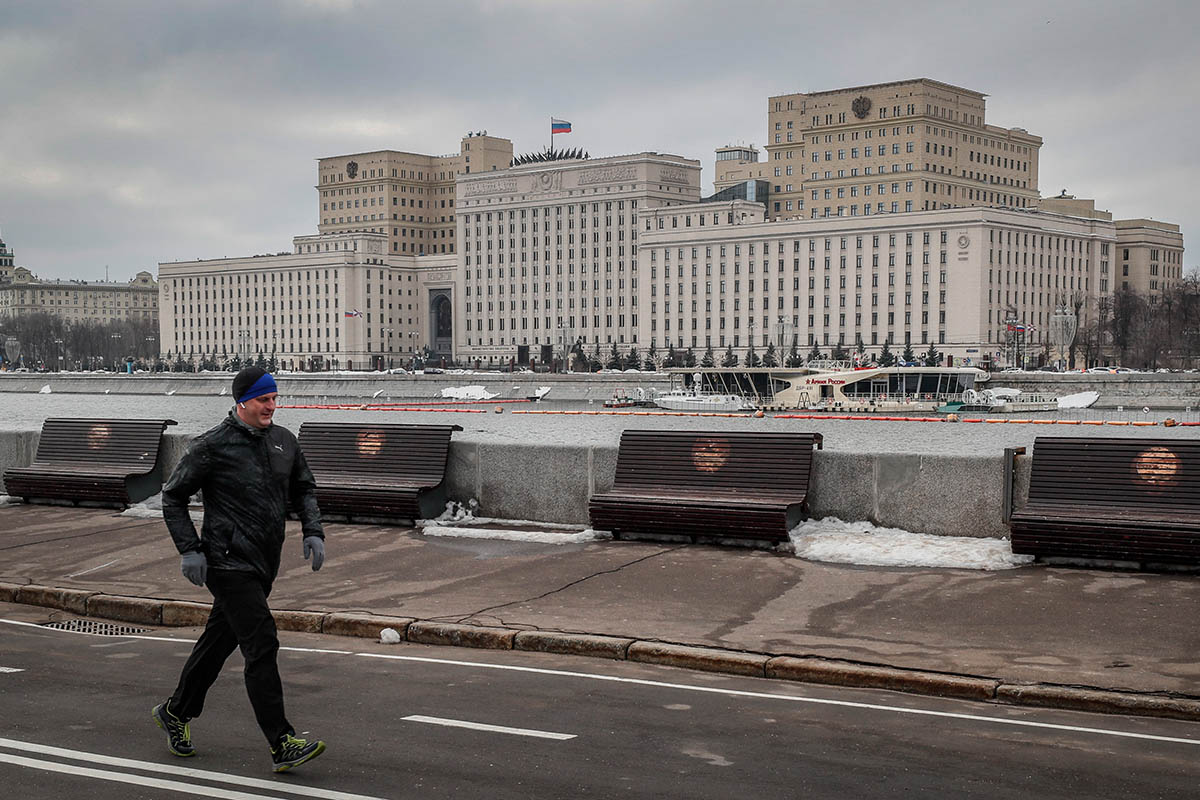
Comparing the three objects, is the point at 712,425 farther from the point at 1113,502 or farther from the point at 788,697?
the point at 788,697

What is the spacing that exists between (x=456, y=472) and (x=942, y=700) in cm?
940

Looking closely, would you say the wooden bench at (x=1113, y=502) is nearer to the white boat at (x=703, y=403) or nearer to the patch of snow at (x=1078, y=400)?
the white boat at (x=703, y=403)

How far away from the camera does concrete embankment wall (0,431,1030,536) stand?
14.7 metres

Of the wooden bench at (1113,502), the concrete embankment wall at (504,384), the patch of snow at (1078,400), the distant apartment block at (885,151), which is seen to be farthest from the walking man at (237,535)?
→ the distant apartment block at (885,151)

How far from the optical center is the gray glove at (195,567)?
730cm

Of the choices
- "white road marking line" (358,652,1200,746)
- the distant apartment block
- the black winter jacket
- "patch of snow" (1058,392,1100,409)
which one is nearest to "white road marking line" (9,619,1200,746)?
"white road marking line" (358,652,1200,746)

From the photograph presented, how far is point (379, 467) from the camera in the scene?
56.7 ft

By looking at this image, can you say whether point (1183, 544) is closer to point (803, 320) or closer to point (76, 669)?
point (76, 669)

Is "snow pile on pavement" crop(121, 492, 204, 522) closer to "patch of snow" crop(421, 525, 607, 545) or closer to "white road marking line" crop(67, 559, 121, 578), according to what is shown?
"white road marking line" crop(67, 559, 121, 578)

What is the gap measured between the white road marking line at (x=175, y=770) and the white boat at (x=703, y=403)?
101763 millimetres

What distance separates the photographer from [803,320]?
182 metres

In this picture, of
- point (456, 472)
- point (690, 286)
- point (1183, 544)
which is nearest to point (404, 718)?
point (1183, 544)

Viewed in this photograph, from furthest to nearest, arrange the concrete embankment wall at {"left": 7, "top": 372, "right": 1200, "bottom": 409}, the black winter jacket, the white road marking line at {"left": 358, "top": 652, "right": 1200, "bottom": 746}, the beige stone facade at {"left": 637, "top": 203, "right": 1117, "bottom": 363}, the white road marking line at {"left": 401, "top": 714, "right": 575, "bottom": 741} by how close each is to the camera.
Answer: the beige stone facade at {"left": 637, "top": 203, "right": 1117, "bottom": 363}, the concrete embankment wall at {"left": 7, "top": 372, "right": 1200, "bottom": 409}, the white road marking line at {"left": 358, "top": 652, "right": 1200, "bottom": 746}, the white road marking line at {"left": 401, "top": 714, "right": 575, "bottom": 741}, the black winter jacket

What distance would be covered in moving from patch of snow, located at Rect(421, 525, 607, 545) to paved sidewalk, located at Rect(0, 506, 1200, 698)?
0.21 meters
